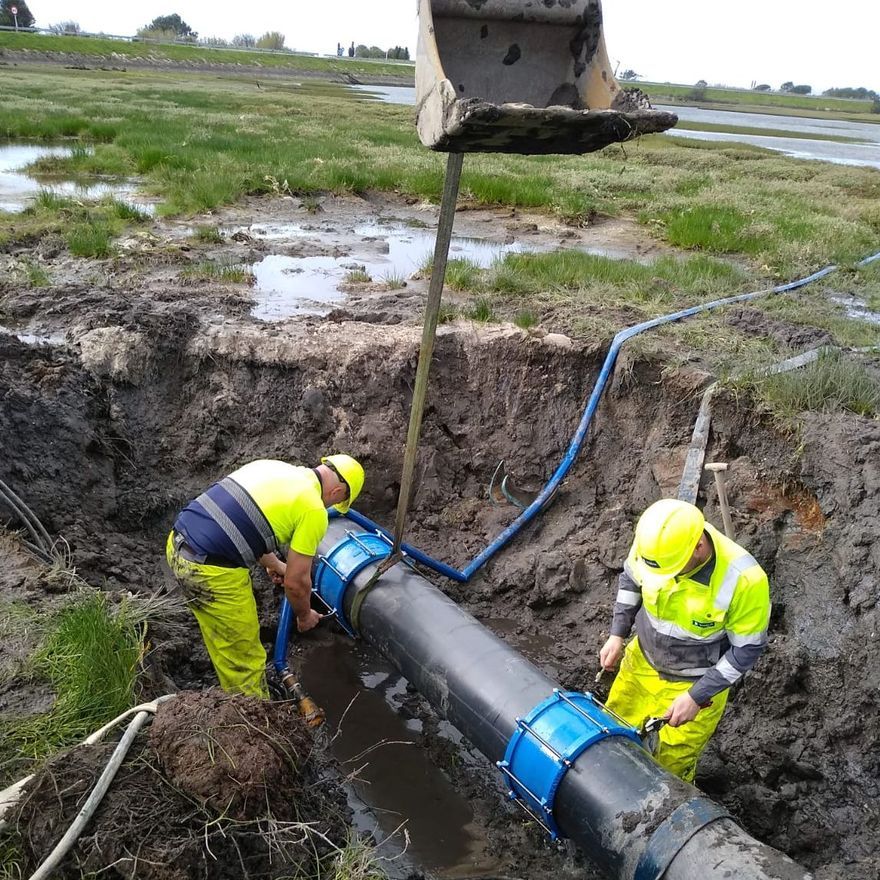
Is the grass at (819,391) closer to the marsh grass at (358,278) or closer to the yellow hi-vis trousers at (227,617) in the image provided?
the yellow hi-vis trousers at (227,617)

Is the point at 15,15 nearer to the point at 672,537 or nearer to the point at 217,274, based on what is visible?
the point at 217,274

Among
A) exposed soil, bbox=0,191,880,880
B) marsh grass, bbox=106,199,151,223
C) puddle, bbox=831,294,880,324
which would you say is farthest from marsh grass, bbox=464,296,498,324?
marsh grass, bbox=106,199,151,223

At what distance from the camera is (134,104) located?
25172 millimetres

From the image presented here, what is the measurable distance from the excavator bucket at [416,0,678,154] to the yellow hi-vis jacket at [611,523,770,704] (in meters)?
1.96

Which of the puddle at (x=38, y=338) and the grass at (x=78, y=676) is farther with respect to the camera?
the puddle at (x=38, y=338)

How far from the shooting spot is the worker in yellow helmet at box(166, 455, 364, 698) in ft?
13.4

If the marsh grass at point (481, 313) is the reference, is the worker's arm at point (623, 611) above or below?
below

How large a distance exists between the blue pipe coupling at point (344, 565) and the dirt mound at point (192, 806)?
1.83 metres

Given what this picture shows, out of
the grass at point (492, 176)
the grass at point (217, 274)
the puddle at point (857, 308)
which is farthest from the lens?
the grass at point (492, 176)

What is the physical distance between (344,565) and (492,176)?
443 inches

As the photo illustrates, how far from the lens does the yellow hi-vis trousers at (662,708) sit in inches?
151

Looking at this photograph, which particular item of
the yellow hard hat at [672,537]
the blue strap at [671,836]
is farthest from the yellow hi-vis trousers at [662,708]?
the yellow hard hat at [672,537]

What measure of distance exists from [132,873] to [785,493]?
421cm

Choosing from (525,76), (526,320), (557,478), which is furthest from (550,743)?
(526,320)
